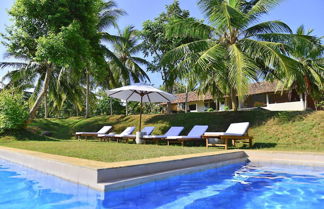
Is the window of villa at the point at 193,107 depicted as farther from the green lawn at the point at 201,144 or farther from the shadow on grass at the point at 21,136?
the shadow on grass at the point at 21,136

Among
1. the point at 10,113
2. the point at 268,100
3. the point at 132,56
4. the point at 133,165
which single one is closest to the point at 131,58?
the point at 132,56

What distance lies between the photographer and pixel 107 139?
45.5 ft

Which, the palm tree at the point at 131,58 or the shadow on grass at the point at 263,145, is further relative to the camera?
the palm tree at the point at 131,58

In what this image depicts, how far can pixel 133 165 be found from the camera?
4500 millimetres

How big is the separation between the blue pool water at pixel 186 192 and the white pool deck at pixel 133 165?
0.13 m

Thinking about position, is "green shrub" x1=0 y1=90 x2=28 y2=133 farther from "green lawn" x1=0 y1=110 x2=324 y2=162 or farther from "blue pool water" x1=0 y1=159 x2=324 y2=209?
"blue pool water" x1=0 y1=159 x2=324 y2=209

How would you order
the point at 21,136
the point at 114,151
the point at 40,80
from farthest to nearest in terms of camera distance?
the point at 40,80
the point at 21,136
the point at 114,151

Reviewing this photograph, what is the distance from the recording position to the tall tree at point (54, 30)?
12.5 metres

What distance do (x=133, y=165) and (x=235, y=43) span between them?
30.0 ft

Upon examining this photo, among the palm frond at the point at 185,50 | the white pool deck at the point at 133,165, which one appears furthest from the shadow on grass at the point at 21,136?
the palm frond at the point at 185,50

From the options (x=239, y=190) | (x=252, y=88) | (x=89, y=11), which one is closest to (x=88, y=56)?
(x=89, y=11)

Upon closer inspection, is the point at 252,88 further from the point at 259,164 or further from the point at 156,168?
the point at 156,168

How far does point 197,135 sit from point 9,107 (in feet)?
34.1

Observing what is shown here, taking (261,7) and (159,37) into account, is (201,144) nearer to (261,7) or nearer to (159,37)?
(261,7)
